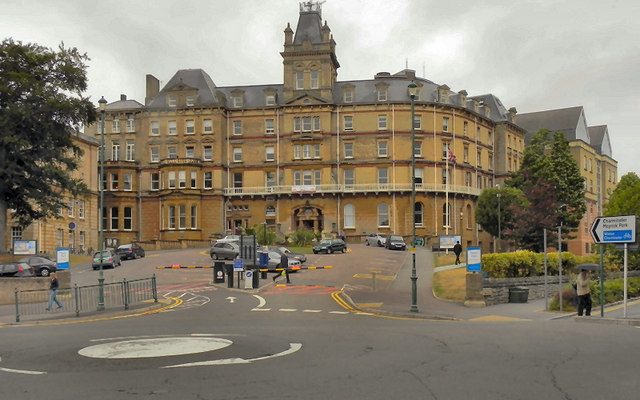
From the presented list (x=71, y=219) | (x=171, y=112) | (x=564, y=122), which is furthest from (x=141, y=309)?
(x=564, y=122)

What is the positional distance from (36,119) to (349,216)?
45.0 meters

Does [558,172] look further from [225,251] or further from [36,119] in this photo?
[36,119]

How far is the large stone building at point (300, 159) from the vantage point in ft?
282

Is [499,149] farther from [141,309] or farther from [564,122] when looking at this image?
[141,309]

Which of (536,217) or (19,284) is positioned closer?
(19,284)

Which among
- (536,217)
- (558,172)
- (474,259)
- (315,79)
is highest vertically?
(315,79)

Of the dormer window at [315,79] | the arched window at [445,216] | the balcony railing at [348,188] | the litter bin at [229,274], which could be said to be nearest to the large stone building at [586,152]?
the arched window at [445,216]

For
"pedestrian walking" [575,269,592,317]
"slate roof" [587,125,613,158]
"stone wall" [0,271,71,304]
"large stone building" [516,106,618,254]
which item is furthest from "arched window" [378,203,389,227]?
"pedestrian walking" [575,269,592,317]

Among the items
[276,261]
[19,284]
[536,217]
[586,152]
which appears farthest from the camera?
[586,152]

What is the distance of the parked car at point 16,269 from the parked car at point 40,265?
263cm

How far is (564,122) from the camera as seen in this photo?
11475cm

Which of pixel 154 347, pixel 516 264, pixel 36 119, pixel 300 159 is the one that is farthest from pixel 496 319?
pixel 300 159

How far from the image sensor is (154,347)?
53.5ft

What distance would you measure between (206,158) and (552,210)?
1875 inches
